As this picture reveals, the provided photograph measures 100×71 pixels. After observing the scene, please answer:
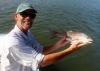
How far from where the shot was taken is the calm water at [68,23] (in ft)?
24.4

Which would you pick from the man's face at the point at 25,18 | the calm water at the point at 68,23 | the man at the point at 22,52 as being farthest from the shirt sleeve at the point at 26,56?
the calm water at the point at 68,23

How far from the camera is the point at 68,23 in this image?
10688 millimetres

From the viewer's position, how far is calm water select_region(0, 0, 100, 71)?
7.45 m

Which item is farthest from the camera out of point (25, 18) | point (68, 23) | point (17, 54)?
point (68, 23)

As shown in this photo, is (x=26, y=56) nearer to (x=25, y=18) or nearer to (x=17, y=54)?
(x=17, y=54)

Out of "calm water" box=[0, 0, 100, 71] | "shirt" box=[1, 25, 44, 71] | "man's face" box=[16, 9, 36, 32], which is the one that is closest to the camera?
"shirt" box=[1, 25, 44, 71]

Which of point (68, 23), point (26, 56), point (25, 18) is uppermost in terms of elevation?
point (25, 18)

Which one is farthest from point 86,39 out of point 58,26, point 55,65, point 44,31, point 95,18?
point 95,18

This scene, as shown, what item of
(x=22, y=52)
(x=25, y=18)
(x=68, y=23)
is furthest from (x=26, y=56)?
(x=68, y=23)

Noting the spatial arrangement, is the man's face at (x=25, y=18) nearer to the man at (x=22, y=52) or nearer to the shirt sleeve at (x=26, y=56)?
the man at (x=22, y=52)

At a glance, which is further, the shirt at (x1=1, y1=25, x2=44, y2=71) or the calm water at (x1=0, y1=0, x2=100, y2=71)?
the calm water at (x1=0, y1=0, x2=100, y2=71)

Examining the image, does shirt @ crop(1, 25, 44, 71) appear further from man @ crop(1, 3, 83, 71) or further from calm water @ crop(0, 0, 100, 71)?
Answer: calm water @ crop(0, 0, 100, 71)

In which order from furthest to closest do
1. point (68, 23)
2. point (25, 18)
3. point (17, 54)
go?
point (68, 23) → point (25, 18) → point (17, 54)

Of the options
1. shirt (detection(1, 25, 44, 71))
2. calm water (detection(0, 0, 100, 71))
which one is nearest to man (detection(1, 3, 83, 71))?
shirt (detection(1, 25, 44, 71))
